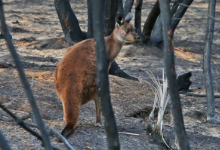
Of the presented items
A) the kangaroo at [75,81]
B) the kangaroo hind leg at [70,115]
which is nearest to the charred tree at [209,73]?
the kangaroo at [75,81]

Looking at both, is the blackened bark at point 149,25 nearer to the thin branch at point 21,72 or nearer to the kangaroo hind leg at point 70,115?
the kangaroo hind leg at point 70,115

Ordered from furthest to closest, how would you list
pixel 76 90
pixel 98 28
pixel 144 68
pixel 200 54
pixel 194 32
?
pixel 194 32 < pixel 200 54 < pixel 144 68 < pixel 76 90 < pixel 98 28

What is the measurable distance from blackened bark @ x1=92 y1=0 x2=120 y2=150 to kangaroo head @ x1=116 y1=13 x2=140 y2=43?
3.54 m

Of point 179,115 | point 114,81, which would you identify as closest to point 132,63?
point 114,81

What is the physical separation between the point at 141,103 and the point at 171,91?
390cm

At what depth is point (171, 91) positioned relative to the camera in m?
2.83

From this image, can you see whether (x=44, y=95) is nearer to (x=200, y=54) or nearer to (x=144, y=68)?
(x=144, y=68)

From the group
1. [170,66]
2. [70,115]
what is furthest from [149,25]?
[170,66]

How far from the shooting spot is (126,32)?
612 cm

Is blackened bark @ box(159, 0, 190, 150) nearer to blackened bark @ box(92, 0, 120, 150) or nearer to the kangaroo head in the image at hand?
blackened bark @ box(92, 0, 120, 150)

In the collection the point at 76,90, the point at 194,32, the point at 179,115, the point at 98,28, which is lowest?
the point at 194,32

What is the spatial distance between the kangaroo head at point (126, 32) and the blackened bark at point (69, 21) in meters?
4.06

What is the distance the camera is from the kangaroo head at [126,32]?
236 inches

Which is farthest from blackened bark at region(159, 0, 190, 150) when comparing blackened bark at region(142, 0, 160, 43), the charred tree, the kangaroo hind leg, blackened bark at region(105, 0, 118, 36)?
blackened bark at region(142, 0, 160, 43)
